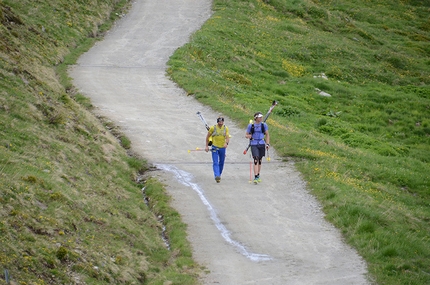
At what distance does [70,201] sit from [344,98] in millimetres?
27438

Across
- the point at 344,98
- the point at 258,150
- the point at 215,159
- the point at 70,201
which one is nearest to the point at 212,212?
the point at 215,159

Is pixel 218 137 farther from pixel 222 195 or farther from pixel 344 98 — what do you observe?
pixel 344 98

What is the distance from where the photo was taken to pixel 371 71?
44.6 metres

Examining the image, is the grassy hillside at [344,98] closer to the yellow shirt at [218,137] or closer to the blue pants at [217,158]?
the blue pants at [217,158]

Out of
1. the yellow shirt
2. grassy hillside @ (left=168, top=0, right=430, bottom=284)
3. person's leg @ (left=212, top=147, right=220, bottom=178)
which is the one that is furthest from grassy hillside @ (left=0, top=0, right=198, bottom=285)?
grassy hillside @ (left=168, top=0, right=430, bottom=284)

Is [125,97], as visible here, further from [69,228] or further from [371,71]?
[371,71]

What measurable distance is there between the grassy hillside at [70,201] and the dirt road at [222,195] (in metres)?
0.76

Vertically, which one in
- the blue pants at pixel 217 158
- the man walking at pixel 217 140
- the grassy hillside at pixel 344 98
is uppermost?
the man walking at pixel 217 140

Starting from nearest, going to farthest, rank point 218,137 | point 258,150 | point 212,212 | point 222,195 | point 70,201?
point 70,201 → point 212,212 → point 222,195 → point 218,137 → point 258,150

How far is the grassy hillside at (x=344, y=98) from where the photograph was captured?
16.6 metres

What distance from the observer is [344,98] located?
3862cm

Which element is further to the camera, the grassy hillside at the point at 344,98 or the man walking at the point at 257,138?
the man walking at the point at 257,138

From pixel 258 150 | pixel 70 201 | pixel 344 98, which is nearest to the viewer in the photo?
pixel 70 201

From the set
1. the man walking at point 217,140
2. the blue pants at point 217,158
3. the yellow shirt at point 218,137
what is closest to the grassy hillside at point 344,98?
the blue pants at point 217,158
